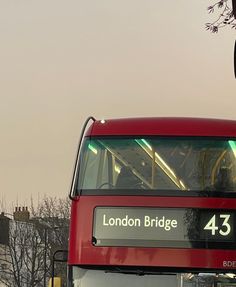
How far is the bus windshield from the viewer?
28.1 feet

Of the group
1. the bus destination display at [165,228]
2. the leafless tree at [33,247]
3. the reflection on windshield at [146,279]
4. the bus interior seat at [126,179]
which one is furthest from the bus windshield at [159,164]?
the leafless tree at [33,247]

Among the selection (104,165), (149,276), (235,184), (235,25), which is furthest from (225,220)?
(235,25)

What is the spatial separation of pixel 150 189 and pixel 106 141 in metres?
1.08

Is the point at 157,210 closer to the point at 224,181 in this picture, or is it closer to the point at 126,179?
the point at 126,179

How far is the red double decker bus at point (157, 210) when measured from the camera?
8.08 metres

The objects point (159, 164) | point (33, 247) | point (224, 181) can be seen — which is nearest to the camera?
point (224, 181)

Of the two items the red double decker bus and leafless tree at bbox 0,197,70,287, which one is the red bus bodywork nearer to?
the red double decker bus

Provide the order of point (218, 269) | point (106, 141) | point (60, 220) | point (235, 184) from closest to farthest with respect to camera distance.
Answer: point (218, 269), point (235, 184), point (106, 141), point (60, 220)

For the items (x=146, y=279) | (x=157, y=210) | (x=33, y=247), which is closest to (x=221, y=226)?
(x=157, y=210)

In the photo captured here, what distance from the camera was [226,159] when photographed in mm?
8836

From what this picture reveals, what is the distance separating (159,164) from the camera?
28.8ft

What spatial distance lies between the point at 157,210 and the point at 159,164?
76cm

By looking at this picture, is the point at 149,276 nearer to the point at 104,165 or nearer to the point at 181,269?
the point at 181,269

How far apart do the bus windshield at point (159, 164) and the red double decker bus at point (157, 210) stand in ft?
0.04
